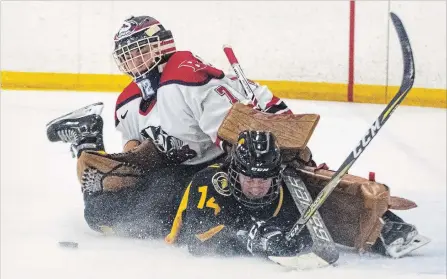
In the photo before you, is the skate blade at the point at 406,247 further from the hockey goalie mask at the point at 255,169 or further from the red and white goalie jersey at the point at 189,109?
the red and white goalie jersey at the point at 189,109

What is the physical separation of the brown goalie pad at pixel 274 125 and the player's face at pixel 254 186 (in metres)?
0.29

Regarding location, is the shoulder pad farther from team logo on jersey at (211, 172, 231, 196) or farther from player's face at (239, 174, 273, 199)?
player's face at (239, 174, 273, 199)

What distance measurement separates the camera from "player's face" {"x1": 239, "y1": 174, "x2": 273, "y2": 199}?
374 centimetres

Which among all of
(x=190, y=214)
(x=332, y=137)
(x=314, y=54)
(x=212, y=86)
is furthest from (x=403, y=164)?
(x=190, y=214)

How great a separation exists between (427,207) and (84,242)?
173cm

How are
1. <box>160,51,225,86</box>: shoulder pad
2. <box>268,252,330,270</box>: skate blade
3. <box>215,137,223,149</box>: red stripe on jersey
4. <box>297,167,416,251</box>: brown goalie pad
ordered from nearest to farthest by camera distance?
<box>268,252,330,270</box>: skate blade
<box>297,167,416,251</box>: brown goalie pad
<box>215,137,223,149</box>: red stripe on jersey
<box>160,51,225,86</box>: shoulder pad

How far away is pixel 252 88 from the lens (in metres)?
4.57

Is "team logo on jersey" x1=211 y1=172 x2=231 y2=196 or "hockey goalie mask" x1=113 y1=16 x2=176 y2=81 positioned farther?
"hockey goalie mask" x1=113 y1=16 x2=176 y2=81

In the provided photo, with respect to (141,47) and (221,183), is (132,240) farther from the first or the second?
(141,47)

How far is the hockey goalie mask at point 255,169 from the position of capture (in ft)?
12.2

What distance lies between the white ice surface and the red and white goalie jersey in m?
0.45

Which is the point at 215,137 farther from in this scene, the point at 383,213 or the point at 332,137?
the point at 332,137

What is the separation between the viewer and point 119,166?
14.4 ft

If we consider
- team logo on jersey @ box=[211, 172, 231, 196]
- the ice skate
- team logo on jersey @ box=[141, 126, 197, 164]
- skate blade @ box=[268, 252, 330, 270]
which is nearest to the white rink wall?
the ice skate
